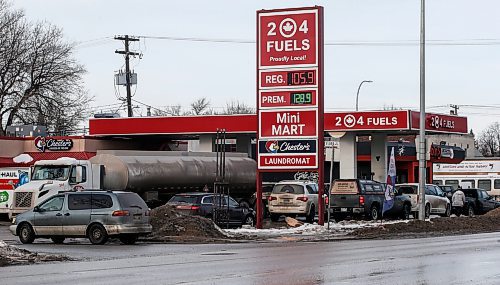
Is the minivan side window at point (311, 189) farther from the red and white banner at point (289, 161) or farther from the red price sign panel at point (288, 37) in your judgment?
the red price sign panel at point (288, 37)

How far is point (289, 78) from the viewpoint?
35.1 m

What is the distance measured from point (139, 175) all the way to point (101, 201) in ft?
38.4

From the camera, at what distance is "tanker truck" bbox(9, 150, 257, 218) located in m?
37.4

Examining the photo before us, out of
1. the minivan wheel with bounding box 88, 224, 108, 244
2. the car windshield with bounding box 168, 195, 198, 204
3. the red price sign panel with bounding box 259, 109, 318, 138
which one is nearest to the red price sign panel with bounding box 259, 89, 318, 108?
the red price sign panel with bounding box 259, 109, 318, 138

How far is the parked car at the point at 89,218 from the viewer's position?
27938mm

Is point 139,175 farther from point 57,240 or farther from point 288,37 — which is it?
point 57,240

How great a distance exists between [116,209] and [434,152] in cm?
3441

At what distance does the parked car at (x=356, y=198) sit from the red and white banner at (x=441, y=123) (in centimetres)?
893

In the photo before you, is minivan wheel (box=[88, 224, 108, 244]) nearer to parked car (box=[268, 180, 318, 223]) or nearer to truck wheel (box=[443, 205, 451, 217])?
parked car (box=[268, 180, 318, 223])

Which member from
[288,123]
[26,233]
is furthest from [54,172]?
[288,123]

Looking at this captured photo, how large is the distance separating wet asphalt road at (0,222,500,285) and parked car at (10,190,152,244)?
83 centimetres

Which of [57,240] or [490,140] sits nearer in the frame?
[57,240]

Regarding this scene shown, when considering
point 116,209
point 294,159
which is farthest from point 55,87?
point 116,209

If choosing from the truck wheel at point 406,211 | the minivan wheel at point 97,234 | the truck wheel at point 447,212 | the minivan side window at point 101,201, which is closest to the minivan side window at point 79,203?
the minivan side window at point 101,201
